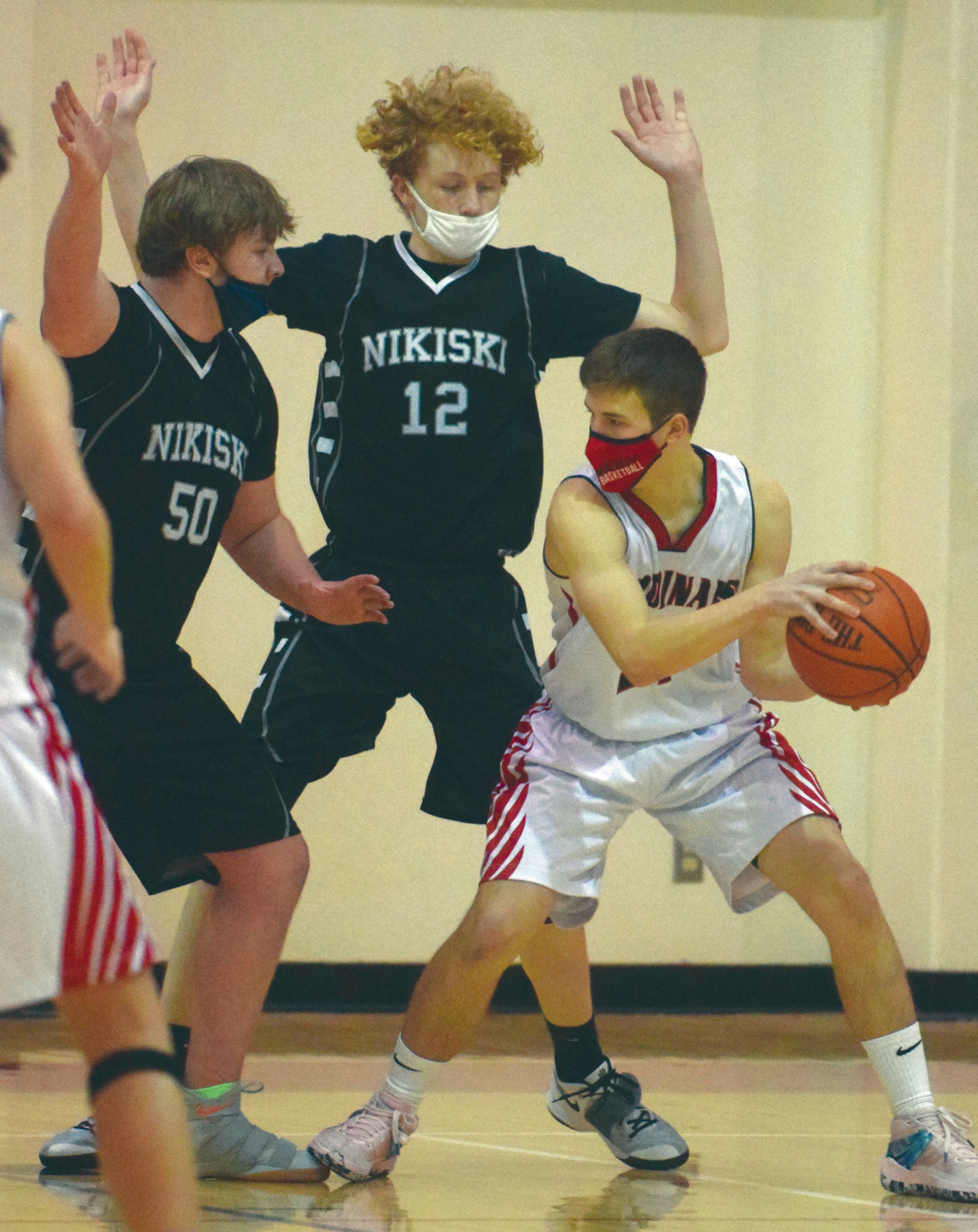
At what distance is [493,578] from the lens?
3594 mm

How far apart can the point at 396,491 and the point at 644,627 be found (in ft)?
2.42

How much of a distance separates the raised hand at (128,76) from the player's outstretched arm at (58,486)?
1779 mm

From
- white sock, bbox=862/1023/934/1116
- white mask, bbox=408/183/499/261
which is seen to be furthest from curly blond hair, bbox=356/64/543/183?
white sock, bbox=862/1023/934/1116

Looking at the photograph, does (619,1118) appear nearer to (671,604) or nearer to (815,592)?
(671,604)

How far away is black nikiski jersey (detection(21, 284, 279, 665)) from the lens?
300cm

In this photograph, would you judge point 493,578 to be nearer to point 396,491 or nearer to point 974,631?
point 396,491

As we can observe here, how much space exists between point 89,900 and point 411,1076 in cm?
151

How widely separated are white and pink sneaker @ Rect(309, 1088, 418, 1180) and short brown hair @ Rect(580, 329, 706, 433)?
1.42 meters

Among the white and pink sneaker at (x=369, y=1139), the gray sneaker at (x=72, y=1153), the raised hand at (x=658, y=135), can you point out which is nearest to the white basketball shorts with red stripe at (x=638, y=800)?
the white and pink sneaker at (x=369, y=1139)

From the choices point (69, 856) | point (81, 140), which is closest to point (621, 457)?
point (81, 140)

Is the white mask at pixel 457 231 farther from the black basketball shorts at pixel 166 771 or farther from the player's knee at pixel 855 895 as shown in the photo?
the player's knee at pixel 855 895

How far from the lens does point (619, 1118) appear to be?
3.42 metres

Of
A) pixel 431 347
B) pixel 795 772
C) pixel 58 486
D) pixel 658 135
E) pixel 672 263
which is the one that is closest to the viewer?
pixel 58 486

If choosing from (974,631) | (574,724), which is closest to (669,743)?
(574,724)
